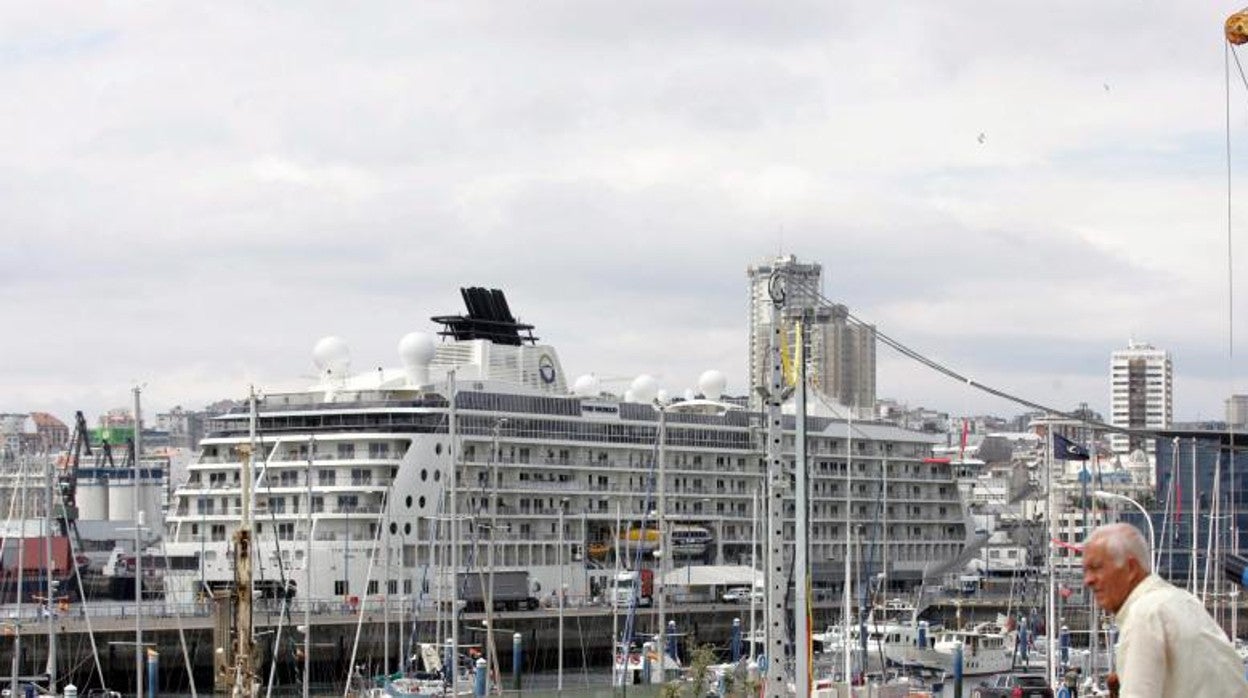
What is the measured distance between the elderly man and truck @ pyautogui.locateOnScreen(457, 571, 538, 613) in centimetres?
7717

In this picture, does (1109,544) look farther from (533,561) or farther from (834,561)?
(834,561)

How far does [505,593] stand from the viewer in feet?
291

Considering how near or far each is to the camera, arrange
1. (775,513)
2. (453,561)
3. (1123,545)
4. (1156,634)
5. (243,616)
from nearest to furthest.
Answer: (1156,634) → (1123,545) → (775,513) → (243,616) → (453,561)

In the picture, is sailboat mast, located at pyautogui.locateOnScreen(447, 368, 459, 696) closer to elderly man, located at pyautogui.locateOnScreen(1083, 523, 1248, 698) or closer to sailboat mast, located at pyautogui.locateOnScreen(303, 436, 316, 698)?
sailboat mast, located at pyautogui.locateOnScreen(303, 436, 316, 698)

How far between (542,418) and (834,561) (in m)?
17.6

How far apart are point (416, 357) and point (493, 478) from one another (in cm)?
1892

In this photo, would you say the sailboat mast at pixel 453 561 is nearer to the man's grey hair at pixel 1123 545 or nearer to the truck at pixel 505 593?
the truck at pixel 505 593

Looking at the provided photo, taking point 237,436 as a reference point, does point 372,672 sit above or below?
below

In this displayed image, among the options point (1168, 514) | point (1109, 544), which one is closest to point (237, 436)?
point (1168, 514)

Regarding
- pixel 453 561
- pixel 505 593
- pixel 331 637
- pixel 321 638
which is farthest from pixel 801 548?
pixel 505 593

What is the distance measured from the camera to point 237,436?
309 ft

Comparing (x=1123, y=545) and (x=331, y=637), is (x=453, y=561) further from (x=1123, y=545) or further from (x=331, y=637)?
(x=1123, y=545)

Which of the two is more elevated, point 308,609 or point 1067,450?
point 1067,450

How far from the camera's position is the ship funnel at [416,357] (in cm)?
9488
